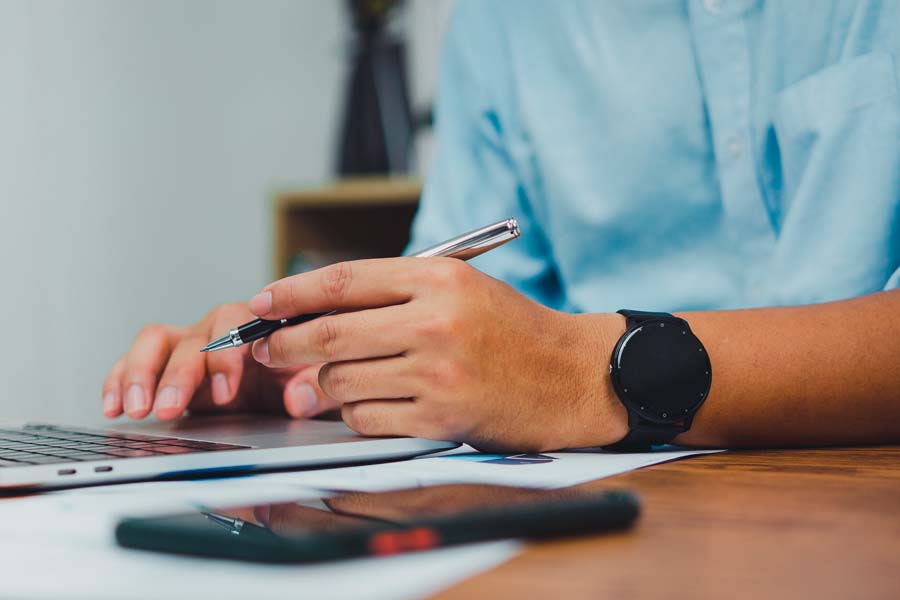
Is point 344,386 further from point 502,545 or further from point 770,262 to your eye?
point 770,262

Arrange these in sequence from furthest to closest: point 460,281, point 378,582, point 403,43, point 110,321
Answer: point 403,43
point 110,321
point 460,281
point 378,582

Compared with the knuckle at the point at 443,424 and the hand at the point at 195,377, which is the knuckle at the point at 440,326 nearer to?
the knuckle at the point at 443,424

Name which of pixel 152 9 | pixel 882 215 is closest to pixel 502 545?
pixel 882 215

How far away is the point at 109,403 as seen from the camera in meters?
0.77

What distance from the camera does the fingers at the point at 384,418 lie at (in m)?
0.58

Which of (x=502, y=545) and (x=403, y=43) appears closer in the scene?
(x=502, y=545)

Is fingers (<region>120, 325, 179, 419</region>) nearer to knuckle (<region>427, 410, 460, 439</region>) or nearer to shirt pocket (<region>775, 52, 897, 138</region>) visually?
knuckle (<region>427, 410, 460, 439</region>)

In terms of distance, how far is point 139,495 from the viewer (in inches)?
17.8

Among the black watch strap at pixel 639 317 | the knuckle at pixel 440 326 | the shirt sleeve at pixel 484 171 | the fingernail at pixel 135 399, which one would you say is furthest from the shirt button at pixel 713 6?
the fingernail at pixel 135 399

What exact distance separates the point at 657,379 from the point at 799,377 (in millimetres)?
106

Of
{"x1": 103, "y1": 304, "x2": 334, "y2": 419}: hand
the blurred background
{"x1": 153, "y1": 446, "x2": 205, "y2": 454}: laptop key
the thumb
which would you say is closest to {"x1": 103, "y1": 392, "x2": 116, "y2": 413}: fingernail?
{"x1": 103, "y1": 304, "x2": 334, "y2": 419}: hand

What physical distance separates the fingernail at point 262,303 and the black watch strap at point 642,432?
23 cm

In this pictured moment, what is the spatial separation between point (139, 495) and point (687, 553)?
0.26 metres

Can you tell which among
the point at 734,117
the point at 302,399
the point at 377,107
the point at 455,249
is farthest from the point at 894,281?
the point at 377,107
